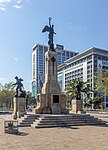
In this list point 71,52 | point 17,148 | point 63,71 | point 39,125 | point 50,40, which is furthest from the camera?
point 71,52

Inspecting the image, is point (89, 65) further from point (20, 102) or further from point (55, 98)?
point (20, 102)

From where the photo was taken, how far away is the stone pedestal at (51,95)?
82.4 ft

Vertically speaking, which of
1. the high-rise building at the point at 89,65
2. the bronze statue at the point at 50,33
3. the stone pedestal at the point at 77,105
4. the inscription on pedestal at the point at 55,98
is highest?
the high-rise building at the point at 89,65

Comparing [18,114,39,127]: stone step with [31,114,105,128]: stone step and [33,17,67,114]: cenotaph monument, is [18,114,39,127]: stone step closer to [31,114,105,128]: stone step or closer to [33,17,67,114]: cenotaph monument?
[31,114,105,128]: stone step

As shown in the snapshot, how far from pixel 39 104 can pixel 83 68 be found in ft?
310

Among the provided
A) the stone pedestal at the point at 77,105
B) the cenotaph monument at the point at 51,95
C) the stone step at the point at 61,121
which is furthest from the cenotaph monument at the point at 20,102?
the stone pedestal at the point at 77,105

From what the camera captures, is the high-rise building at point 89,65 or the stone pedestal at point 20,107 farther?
the high-rise building at point 89,65

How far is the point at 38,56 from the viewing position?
162625 millimetres

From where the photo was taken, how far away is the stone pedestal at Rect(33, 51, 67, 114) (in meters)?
25.1

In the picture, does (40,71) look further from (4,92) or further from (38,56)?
(4,92)

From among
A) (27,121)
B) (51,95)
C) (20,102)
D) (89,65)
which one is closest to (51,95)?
(51,95)

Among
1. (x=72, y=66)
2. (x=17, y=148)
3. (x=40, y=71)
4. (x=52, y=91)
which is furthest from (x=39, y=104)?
(x=40, y=71)

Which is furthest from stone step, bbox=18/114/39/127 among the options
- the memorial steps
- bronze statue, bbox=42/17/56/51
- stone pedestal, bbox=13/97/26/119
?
bronze statue, bbox=42/17/56/51

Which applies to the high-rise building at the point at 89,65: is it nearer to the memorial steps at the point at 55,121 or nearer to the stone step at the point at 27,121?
the memorial steps at the point at 55,121
